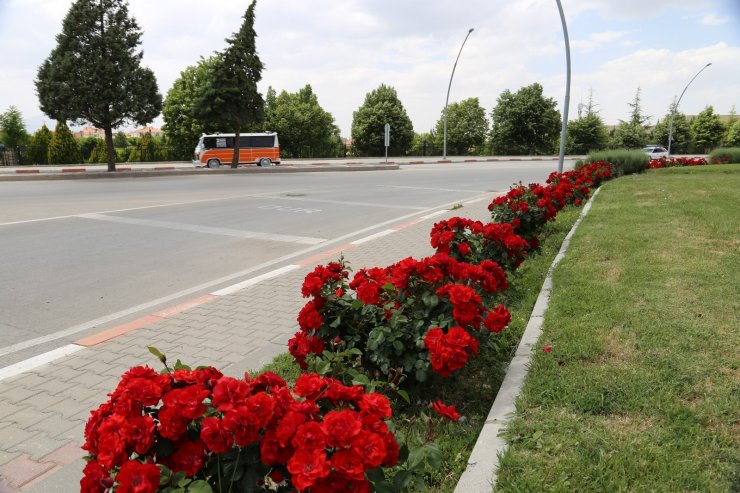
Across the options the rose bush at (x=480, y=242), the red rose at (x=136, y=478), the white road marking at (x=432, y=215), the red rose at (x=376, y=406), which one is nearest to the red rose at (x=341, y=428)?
the red rose at (x=376, y=406)

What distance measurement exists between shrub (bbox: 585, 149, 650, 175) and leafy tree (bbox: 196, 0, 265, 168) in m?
18.9

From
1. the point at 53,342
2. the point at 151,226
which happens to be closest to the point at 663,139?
the point at 151,226

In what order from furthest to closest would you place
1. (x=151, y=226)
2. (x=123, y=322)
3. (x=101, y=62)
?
1. (x=101, y=62)
2. (x=151, y=226)
3. (x=123, y=322)

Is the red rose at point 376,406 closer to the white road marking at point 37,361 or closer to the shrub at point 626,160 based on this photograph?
the white road marking at point 37,361

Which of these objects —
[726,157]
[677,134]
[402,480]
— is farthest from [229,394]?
[677,134]

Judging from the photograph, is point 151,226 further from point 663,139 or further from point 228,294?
point 663,139

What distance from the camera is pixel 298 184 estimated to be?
819 inches

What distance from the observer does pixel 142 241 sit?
8672mm

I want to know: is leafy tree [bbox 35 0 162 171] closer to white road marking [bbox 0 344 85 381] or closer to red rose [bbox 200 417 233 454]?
white road marking [bbox 0 344 85 381]

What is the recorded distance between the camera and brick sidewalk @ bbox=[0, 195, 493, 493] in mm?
2766

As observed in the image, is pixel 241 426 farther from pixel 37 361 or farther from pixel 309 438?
pixel 37 361

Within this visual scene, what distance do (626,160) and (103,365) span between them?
21.6 meters

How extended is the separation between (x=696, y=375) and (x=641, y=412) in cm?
65

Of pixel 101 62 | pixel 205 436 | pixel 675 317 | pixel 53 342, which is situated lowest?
pixel 53 342
